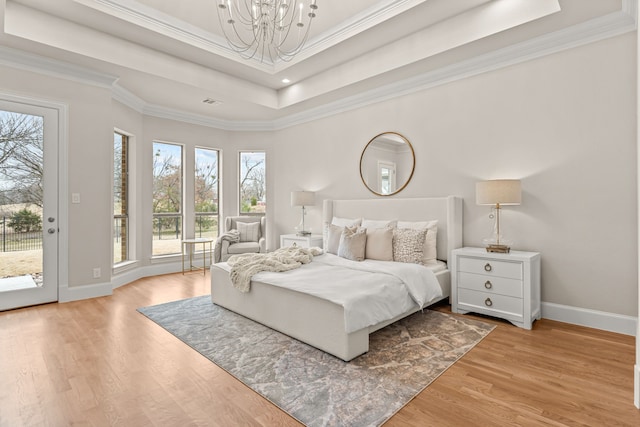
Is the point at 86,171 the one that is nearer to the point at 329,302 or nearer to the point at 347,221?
the point at 347,221

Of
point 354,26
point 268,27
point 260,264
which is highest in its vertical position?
point 354,26

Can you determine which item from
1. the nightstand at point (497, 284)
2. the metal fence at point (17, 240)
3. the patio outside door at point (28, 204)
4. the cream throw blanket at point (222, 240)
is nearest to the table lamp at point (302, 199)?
the cream throw blanket at point (222, 240)

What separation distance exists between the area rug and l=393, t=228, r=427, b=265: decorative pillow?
22.7 inches

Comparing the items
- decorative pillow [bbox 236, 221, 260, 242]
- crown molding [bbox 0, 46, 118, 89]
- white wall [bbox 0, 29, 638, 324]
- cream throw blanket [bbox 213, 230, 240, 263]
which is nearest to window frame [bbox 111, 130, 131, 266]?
white wall [bbox 0, 29, 638, 324]

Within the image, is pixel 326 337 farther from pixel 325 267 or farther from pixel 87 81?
pixel 87 81

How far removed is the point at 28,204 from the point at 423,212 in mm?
4489

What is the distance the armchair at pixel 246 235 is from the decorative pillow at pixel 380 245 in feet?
7.97

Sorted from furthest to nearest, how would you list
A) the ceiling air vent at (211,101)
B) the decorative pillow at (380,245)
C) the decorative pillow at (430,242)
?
1. the ceiling air vent at (211,101)
2. the decorative pillow at (430,242)
3. the decorative pillow at (380,245)

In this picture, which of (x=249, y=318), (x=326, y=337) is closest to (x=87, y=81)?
(x=249, y=318)

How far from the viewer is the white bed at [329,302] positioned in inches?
95.3

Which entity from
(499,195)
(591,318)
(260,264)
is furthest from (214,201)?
(591,318)

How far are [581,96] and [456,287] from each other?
214cm

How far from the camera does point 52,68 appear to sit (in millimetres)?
3742

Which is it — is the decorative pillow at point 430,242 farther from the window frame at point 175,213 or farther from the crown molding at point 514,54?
the window frame at point 175,213
